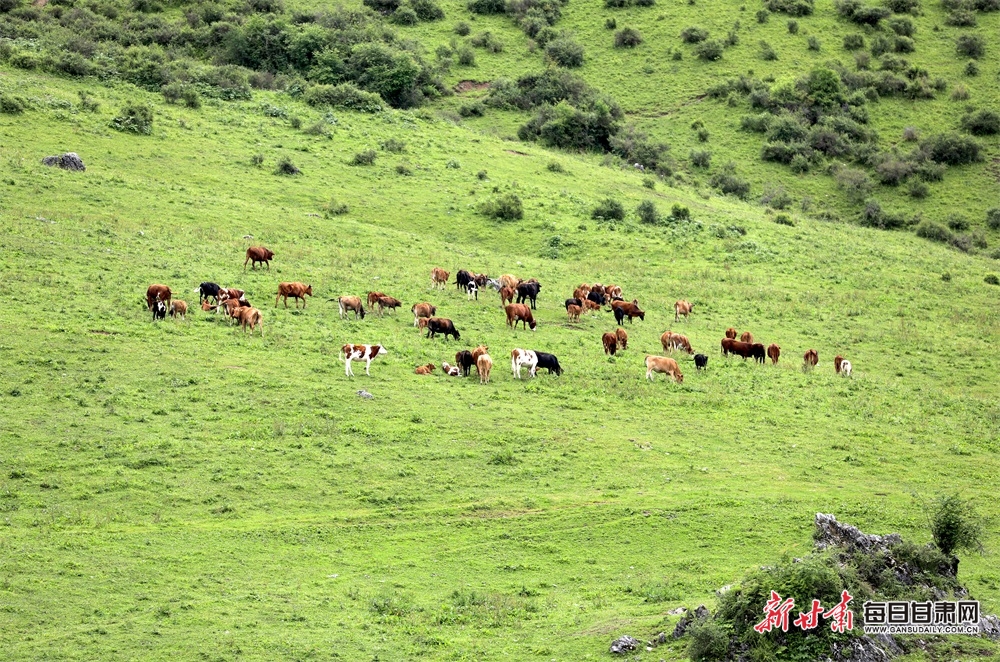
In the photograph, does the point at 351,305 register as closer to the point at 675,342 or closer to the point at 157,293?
the point at 157,293

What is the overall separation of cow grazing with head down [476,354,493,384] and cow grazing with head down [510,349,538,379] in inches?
32.9

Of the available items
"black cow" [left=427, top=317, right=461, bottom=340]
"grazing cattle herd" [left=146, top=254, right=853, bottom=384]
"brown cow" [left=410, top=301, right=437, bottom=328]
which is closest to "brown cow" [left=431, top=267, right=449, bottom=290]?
"grazing cattle herd" [left=146, top=254, right=853, bottom=384]

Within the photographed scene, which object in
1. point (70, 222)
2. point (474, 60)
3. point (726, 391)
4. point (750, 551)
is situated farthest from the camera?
point (474, 60)

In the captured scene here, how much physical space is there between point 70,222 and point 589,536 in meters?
26.7

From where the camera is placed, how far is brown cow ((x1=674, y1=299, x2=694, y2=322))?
41.5m

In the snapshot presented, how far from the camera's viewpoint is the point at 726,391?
3319 centimetres

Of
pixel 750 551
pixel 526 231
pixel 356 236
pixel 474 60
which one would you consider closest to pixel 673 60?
pixel 474 60

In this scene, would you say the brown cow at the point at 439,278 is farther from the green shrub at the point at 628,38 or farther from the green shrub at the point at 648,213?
the green shrub at the point at 628,38

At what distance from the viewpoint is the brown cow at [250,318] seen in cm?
3334

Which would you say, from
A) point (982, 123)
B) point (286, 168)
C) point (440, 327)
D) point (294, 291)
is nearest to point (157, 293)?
point (294, 291)

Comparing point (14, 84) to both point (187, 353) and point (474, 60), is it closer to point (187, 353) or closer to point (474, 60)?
point (187, 353)

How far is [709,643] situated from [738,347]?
21.3m

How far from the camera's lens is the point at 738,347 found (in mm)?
36844

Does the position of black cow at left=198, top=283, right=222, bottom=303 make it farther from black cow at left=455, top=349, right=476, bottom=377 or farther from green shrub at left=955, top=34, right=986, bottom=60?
green shrub at left=955, top=34, right=986, bottom=60
